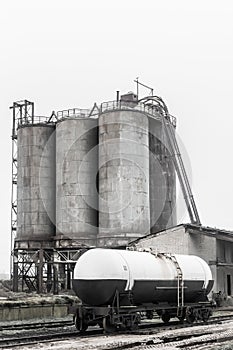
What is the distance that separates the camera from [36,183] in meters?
51.9

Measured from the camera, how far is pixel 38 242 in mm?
50688

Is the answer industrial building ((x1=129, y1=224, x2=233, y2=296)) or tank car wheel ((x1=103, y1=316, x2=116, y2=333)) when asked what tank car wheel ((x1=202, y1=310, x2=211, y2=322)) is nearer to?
tank car wheel ((x1=103, y1=316, x2=116, y2=333))

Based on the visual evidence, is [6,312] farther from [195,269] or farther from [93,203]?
[93,203]

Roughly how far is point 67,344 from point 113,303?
367 cm

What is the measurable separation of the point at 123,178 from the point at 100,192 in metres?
2.41

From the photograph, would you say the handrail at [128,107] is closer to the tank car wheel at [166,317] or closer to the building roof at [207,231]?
the building roof at [207,231]

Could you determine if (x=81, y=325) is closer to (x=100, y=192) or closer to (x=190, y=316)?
(x=190, y=316)

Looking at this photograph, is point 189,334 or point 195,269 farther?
point 195,269

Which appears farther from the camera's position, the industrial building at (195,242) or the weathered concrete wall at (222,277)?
the weathered concrete wall at (222,277)

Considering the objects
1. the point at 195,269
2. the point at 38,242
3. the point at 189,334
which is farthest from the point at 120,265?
the point at 38,242

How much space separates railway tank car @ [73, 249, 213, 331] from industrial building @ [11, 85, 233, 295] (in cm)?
1664

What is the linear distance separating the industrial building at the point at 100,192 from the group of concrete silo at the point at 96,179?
0.08 metres

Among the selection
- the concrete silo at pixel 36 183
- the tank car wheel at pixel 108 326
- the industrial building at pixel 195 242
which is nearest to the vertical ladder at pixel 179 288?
the tank car wheel at pixel 108 326

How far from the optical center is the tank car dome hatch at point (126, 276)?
2055 cm
